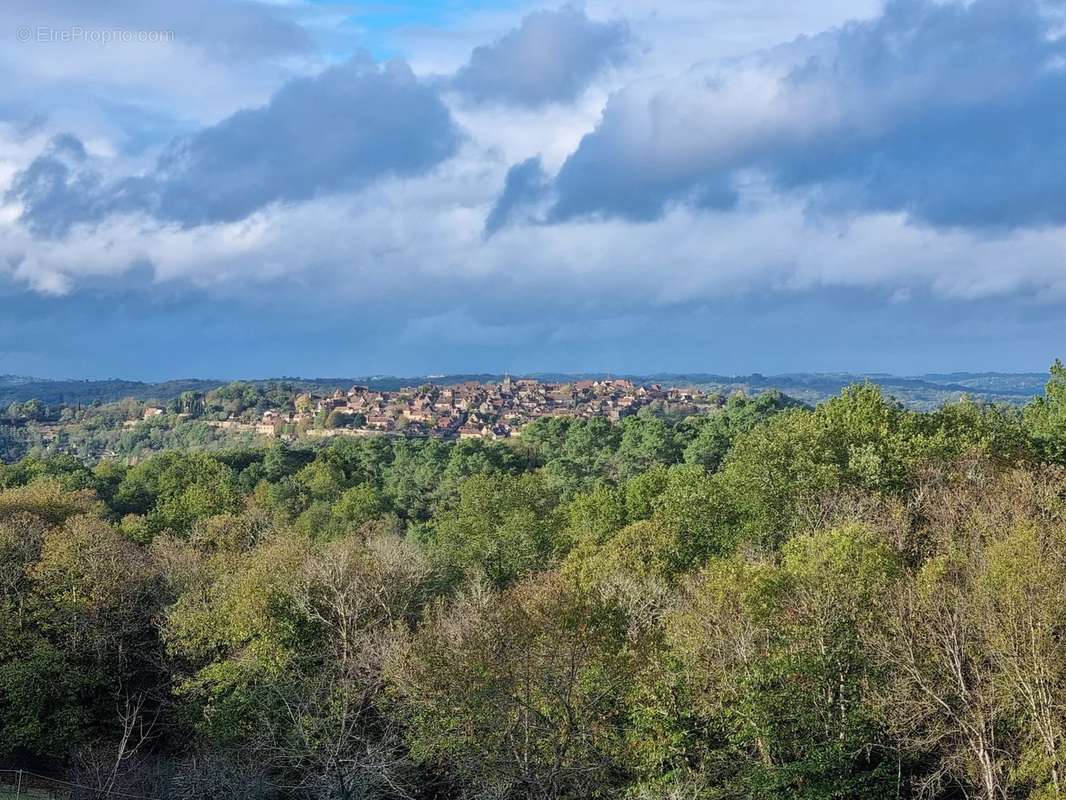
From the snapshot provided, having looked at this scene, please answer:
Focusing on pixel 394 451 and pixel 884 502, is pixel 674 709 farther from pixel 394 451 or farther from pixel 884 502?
pixel 394 451

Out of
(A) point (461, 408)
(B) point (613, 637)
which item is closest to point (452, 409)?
(A) point (461, 408)

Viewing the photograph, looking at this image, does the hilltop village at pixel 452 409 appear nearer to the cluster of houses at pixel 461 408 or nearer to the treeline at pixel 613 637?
the cluster of houses at pixel 461 408

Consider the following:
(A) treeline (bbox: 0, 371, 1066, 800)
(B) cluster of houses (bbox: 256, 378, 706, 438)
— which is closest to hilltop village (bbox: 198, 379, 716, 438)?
(B) cluster of houses (bbox: 256, 378, 706, 438)

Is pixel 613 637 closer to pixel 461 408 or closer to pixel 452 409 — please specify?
pixel 452 409

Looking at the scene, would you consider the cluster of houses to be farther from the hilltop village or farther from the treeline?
the treeline

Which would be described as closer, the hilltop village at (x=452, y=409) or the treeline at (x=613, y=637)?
the treeline at (x=613, y=637)

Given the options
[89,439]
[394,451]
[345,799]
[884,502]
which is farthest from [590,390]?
[345,799]

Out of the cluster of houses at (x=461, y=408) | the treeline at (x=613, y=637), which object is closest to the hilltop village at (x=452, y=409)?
the cluster of houses at (x=461, y=408)
